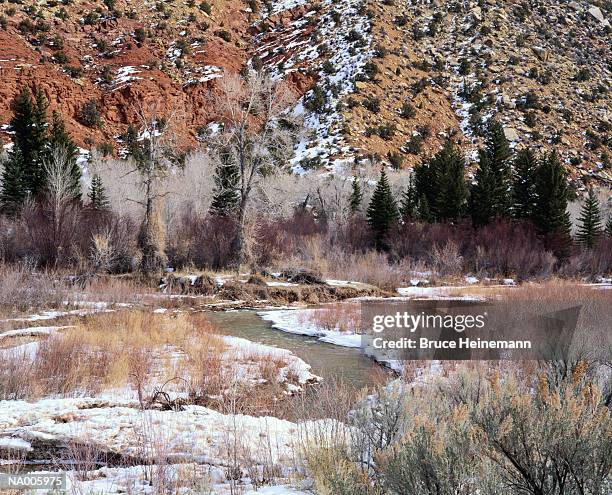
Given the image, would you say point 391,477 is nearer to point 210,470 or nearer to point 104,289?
point 210,470

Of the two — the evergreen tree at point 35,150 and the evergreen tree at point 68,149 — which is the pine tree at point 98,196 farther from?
the evergreen tree at point 35,150

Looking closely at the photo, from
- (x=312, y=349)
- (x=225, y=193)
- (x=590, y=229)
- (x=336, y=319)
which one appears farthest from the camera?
(x=590, y=229)

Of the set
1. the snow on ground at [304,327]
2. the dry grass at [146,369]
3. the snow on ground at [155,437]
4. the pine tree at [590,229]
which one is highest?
the pine tree at [590,229]

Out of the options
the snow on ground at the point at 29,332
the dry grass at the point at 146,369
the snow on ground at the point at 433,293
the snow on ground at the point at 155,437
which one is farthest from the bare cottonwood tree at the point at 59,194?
the snow on ground at the point at 155,437

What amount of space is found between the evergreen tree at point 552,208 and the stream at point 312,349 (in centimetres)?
2390

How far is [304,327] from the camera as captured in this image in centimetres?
1661

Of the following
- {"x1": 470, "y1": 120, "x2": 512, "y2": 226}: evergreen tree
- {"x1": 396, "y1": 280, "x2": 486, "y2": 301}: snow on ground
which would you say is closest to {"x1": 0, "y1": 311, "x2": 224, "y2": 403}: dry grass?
{"x1": 396, "y1": 280, "x2": 486, "y2": 301}: snow on ground

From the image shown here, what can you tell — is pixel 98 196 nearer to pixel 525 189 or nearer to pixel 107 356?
pixel 107 356

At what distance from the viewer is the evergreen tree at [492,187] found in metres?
37.4

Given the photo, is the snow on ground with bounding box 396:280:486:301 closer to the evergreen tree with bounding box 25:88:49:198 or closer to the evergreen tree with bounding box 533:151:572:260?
the evergreen tree with bounding box 533:151:572:260

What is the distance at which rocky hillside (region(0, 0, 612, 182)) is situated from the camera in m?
54.8

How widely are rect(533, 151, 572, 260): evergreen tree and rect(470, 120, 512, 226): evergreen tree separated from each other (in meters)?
2.49

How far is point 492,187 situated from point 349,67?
101 ft

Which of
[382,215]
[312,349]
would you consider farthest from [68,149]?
[312,349]
